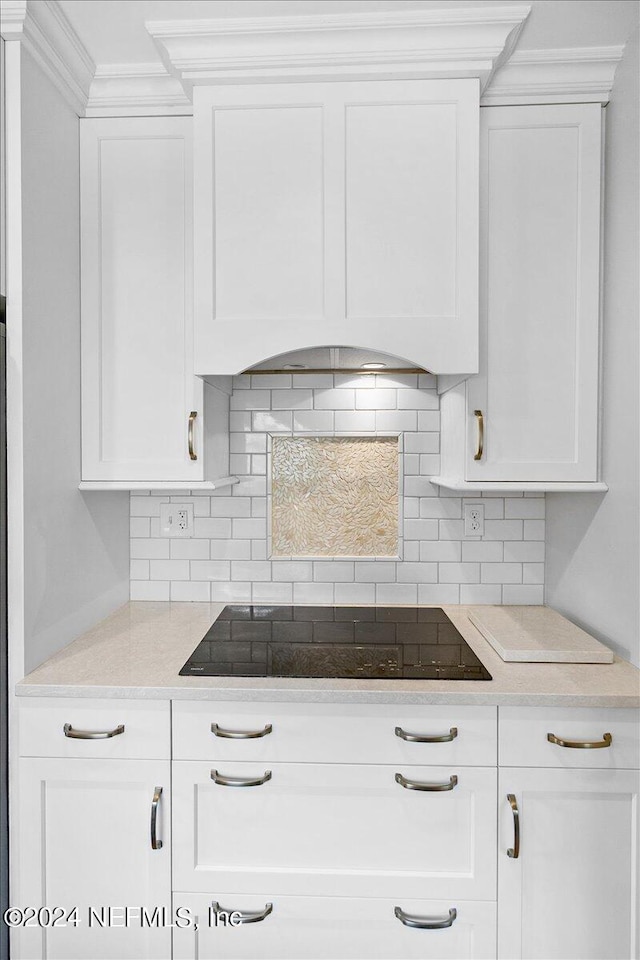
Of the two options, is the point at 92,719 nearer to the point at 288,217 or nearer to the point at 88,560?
the point at 88,560

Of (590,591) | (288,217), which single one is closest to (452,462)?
(590,591)

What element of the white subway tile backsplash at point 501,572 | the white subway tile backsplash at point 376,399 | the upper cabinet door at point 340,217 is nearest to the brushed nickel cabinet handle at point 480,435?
the upper cabinet door at point 340,217

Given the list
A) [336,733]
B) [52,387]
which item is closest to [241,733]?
[336,733]

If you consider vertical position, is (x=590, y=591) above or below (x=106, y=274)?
below

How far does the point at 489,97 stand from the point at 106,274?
1.20m

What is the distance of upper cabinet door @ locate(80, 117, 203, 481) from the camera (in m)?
1.88

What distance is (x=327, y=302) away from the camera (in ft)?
5.83

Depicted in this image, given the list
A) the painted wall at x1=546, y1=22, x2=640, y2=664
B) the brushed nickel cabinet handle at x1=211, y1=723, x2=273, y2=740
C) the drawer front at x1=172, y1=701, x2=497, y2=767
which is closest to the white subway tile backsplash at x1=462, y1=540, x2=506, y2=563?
the painted wall at x1=546, y1=22, x2=640, y2=664

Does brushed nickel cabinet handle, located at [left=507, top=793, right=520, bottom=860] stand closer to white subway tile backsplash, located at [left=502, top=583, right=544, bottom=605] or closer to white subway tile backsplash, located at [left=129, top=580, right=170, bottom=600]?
white subway tile backsplash, located at [left=502, top=583, right=544, bottom=605]

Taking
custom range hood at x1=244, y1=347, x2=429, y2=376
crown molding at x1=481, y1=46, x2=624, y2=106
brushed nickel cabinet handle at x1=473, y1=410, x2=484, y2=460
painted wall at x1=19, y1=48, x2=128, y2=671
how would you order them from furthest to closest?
custom range hood at x1=244, y1=347, x2=429, y2=376, brushed nickel cabinet handle at x1=473, y1=410, x2=484, y2=460, crown molding at x1=481, y1=46, x2=624, y2=106, painted wall at x1=19, y1=48, x2=128, y2=671

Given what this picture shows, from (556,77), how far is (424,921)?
2204 millimetres

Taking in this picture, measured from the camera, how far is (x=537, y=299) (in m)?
1.83

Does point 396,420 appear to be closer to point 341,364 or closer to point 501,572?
point 341,364

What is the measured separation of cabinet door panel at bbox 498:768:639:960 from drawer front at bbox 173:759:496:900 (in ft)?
0.22
